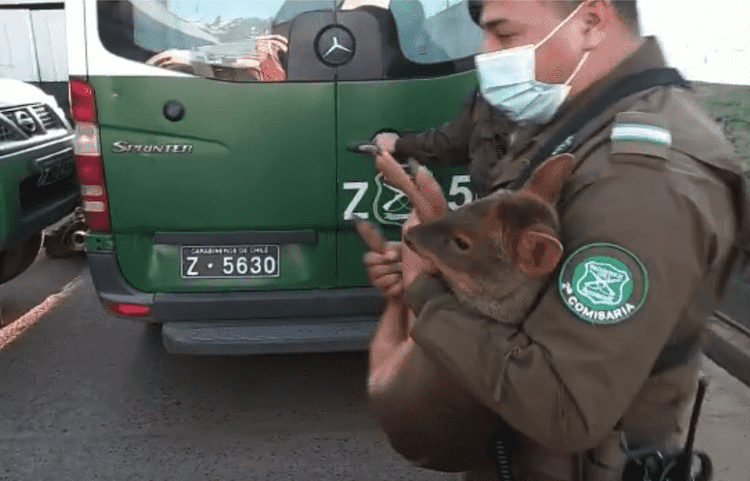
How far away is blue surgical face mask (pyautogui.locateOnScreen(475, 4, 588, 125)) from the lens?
122cm

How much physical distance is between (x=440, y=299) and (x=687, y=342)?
40 centimetres

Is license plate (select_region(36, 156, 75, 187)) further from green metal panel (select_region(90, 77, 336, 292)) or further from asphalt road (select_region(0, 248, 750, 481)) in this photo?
green metal panel (select_region(90, 77, 336, 292))

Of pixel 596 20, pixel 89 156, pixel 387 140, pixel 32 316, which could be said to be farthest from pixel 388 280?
pixel 32 316

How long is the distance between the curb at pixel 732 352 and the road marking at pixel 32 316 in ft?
13.7

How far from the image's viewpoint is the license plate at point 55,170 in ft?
13.7

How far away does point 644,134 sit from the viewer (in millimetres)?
931

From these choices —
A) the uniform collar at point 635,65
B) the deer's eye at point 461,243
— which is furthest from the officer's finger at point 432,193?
the uniform collar at point 635,65

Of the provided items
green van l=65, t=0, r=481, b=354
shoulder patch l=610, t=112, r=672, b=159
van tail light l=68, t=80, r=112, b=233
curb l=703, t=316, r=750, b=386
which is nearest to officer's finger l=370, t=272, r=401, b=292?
shoulder patch l=610, t=112, r=672, b=159

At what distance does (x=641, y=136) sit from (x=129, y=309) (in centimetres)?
266

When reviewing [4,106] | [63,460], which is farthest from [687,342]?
[4,106]

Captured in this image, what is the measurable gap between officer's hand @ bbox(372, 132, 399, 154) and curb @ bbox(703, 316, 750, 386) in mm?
2091

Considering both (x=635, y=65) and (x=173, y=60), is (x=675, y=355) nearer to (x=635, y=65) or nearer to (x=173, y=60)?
(x=635, y=65)

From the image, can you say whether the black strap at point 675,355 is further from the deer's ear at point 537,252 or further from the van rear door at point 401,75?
the van rear door at point 401,75

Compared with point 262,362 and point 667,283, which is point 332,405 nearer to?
point 262,362
